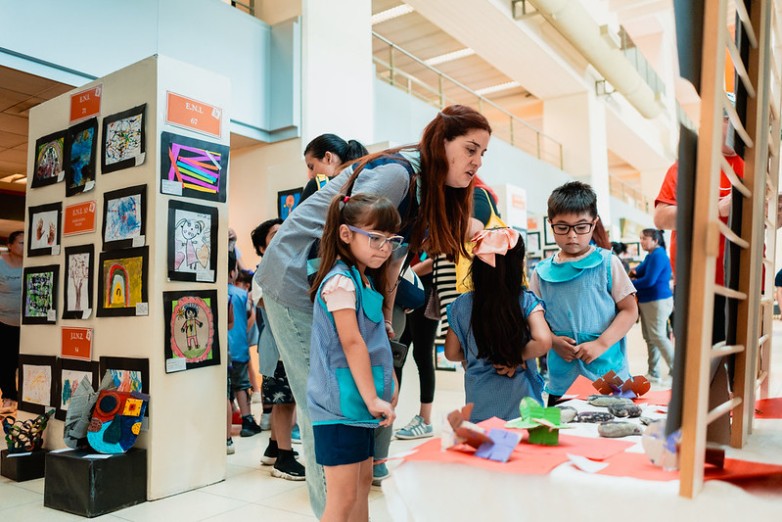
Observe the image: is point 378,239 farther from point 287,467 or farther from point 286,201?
point 286,201

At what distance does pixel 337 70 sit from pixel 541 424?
566 cm

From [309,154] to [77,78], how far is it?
268 centimetres

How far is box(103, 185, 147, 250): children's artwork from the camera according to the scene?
2809 millimetres

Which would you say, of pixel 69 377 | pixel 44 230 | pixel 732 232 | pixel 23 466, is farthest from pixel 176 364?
pixel 732 232

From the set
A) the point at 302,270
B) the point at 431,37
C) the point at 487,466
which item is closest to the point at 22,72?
the point at 302,270

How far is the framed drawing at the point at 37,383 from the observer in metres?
3.28

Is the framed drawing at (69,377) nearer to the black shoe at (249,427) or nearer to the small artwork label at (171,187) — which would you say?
the small artwork label at (171,187)

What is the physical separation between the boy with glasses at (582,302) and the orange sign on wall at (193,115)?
69.4 inches

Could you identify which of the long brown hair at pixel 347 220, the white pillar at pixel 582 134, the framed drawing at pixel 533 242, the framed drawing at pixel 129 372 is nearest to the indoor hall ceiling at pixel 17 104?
the framed drawing at pixel 129 372

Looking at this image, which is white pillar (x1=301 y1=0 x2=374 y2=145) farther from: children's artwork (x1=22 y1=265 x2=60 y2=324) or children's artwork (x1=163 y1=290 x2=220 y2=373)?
children's artwork (x1=163 y1=290 x2=220 y2=373)

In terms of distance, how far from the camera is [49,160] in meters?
3.45

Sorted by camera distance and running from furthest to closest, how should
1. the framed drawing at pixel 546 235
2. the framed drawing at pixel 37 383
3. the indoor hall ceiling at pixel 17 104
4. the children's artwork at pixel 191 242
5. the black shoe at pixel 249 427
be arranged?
the framed drawing at pixel 546 235 < the indoor hall ceiling at pixel 17 104 < the black shoe at pixel 249 427 < the framed drawing at pixel 37 383 < the children's artwork at pixel 191 242

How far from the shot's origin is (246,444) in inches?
150

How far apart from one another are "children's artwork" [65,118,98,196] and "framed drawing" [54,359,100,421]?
869 millimetres
